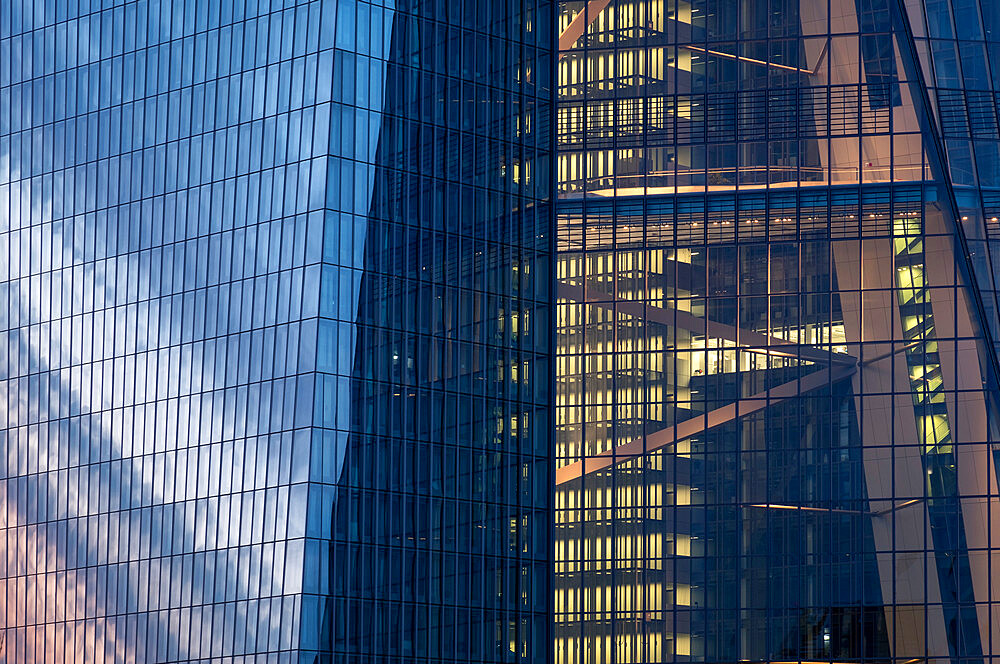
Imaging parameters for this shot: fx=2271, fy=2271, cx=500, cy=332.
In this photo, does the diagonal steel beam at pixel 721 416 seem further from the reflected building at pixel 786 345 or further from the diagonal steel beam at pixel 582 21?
the diagonal steel beam at pixel 582 21

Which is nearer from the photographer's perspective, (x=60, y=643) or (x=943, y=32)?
(x=943, y=32)

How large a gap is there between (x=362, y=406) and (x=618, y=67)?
16945mm

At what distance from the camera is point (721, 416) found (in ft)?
288

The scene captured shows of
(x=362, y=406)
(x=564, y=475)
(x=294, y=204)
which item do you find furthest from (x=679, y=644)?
(x=294, y=204)

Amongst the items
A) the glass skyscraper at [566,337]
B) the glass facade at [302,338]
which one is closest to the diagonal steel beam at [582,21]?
the glass skyscraper at [566,337]

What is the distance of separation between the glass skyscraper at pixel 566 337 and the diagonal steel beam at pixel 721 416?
0.12 metres

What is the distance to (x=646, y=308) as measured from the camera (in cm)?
8912

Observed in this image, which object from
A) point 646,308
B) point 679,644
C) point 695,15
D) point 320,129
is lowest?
point 679,644

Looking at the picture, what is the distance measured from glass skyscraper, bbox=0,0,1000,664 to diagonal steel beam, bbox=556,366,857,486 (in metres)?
0.12

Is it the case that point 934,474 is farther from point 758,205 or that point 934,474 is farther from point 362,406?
point 362,406

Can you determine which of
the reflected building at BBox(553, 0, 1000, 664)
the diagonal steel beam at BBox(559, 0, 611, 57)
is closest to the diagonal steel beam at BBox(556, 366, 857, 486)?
the reflected building at BBox(553, 0, 1000, 664)

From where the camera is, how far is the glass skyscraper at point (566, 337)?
86125 millimetres

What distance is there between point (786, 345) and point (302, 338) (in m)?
18.6

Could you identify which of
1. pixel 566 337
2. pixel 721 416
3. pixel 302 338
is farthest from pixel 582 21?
pixel 302 338
